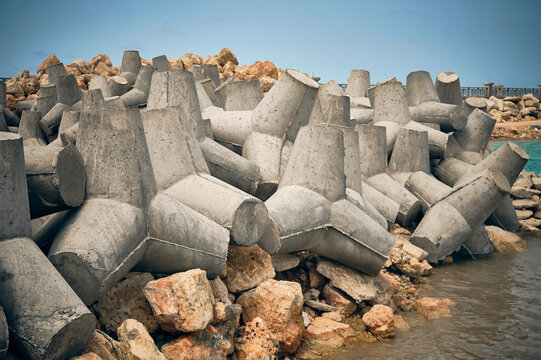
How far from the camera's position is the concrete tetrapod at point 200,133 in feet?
17.6

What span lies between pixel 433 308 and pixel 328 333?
1.40 meters

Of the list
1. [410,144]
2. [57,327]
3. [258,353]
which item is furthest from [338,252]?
[410,144]

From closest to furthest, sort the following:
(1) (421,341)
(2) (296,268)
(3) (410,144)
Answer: (1) (421,341) → (2) (296,268) → (3) (410,144)

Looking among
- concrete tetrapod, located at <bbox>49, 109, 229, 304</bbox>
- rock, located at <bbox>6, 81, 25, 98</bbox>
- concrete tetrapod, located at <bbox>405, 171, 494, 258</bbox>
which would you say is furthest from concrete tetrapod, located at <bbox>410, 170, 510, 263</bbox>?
rock, located at <bbox>6, 81, 25, 98</bbox>

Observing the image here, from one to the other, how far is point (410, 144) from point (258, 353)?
5.14m

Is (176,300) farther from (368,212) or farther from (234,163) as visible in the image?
(368,212)

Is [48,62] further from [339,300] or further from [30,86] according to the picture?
[339,300]

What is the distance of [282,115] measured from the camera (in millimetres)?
6137

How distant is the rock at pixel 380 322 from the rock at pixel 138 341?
210 centimetres

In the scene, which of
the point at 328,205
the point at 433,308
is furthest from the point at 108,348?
the point at 433,308

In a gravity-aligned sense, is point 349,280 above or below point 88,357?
below

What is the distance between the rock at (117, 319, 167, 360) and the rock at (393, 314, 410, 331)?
8.19 ft

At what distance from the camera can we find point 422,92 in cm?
977

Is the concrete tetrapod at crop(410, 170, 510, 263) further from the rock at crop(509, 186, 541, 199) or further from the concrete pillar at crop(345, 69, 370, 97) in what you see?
the concrete pillar at crop(345, 69, 370, 97)
